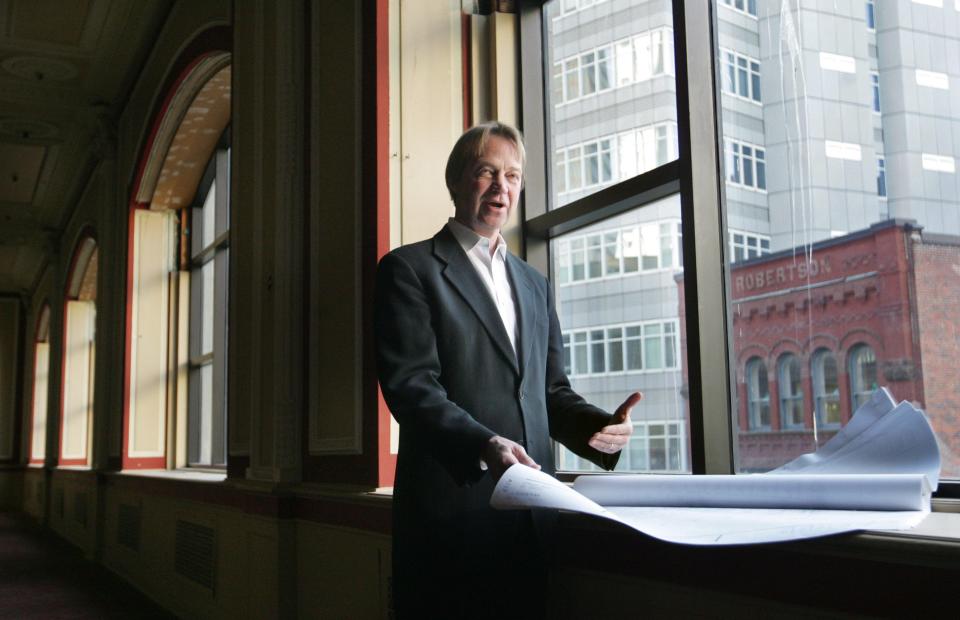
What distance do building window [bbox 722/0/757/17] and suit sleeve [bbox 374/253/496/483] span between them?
1.22 metres

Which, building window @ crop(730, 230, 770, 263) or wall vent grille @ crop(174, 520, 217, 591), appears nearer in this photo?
building window @ crop(730, 230, 770, 263)

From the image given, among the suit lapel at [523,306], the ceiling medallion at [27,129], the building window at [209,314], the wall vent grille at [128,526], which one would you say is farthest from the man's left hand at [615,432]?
the ceiling medallion at [27,129]

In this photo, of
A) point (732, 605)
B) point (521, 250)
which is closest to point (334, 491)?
point (521, 250)

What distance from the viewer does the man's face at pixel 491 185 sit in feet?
5.80

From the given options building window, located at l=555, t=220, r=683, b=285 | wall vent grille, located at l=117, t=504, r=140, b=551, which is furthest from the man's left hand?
wall vent grille, located at l=117, t=504, r=140, b=551

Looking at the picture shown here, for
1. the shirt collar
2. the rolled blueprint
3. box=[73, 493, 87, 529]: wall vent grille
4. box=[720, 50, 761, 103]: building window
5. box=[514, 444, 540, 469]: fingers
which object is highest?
box=[720, 50, 761, 103]: building window

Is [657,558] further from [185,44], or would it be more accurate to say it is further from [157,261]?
[157,261]

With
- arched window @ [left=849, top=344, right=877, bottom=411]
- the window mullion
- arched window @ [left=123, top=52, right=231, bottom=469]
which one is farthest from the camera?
arched window @ [left=123, top=52, right=231, bottom=469]

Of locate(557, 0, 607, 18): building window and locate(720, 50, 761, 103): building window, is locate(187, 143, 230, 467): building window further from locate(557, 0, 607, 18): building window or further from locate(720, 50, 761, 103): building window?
locate(720, 50, 761, 103): building window

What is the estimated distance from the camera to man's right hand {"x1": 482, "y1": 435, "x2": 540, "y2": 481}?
1.46 m

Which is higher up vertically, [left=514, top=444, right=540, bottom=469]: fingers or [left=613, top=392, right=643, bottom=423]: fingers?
[left=613, top=392, right=643, bottom=423]: fingers

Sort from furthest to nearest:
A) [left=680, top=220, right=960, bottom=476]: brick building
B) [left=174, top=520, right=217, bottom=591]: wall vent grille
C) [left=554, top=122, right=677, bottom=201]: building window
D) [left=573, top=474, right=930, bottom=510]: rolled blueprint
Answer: [left=174, top=520, right=217, bottom=591]: wall vent grille, [left=554, top=122, right=677, bottom=201]: building window, [left=680, top=220, right=960, bottom=476]: brick building, [left=573, top=474, right=930, bottom=510]: rolled blueprint

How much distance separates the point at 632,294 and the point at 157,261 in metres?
5.51

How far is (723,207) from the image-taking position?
240 centimetres
